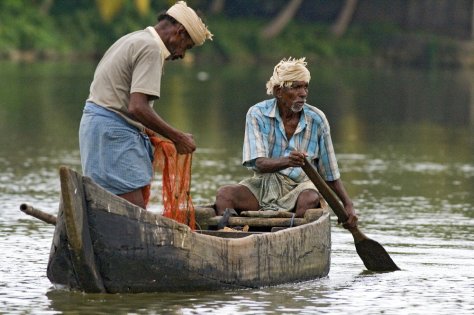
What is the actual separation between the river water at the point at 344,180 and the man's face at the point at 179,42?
1420 millimetres

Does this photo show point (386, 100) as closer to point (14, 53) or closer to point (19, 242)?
point (14, 53)

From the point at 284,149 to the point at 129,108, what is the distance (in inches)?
61.9

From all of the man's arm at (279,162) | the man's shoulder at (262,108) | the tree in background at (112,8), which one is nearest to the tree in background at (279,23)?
the tree in background at (112,8)

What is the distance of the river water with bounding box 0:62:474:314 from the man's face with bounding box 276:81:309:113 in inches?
45.0

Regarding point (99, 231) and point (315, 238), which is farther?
point (315, 238)

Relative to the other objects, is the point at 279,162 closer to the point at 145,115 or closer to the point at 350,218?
the point at 350,218

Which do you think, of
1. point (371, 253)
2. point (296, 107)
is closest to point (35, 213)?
point (296, 107)

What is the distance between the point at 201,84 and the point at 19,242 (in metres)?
24.0

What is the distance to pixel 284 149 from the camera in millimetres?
9641

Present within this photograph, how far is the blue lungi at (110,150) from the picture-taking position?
8492 mm

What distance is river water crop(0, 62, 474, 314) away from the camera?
339 inches

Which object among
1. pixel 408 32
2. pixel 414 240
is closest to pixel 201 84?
pixel 408 32

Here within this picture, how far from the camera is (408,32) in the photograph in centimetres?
5244

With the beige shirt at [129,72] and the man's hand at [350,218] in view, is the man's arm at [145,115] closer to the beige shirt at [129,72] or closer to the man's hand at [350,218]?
the beige shirt at [129,72]
